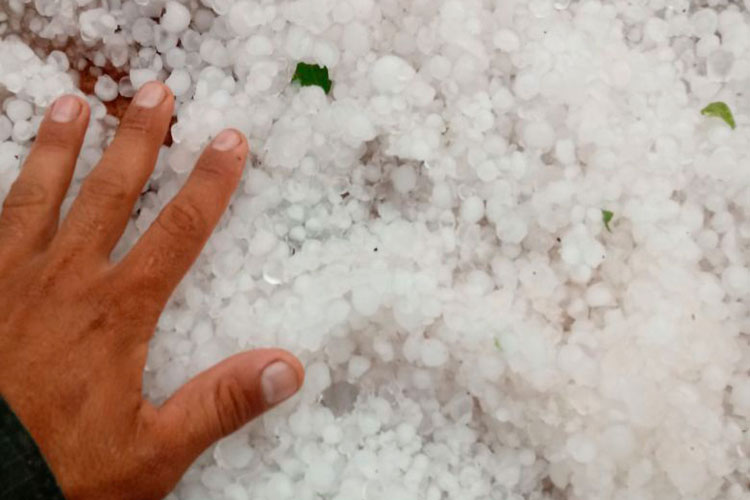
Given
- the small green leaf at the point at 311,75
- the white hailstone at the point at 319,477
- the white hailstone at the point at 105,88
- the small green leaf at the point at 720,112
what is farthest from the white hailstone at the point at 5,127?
the small green leaf at the point at 720,112

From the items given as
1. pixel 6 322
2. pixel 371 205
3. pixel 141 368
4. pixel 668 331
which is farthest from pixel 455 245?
pixel 6 322

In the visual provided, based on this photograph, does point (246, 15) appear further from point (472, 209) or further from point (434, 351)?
point (434, 351)

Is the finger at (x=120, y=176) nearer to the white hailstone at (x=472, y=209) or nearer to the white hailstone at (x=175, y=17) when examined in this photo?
the white hailstone at (x=175, y=17)

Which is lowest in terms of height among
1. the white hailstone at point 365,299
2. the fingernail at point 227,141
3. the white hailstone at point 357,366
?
the white hailstone at point 357,366

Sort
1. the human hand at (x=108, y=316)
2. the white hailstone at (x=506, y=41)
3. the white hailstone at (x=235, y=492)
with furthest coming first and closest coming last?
1. the white hailstone at (x=506, y=41)
2. the white hailstone at (x=235, y=492)
3. the human hand at (x=108, y=316)

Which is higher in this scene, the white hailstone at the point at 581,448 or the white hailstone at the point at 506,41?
the white hailstone at the point at 506,41

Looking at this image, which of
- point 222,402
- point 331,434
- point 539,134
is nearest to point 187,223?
point 222,402

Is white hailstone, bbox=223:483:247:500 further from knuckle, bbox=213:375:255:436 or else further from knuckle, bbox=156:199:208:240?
knuckle, bbox=156:199:208:240

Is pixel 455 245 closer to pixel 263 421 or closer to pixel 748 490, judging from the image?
pixel 263 421
